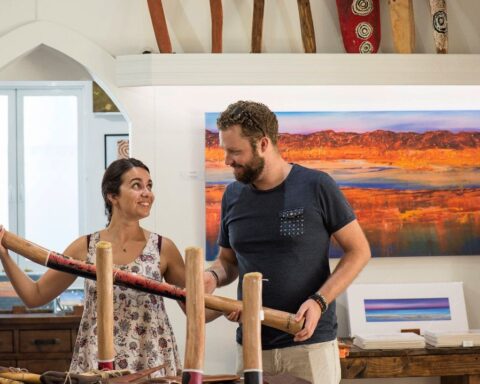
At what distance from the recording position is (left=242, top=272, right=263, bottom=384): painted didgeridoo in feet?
5.89

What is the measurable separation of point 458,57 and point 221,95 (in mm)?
1258

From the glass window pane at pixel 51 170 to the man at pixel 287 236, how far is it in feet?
16.9

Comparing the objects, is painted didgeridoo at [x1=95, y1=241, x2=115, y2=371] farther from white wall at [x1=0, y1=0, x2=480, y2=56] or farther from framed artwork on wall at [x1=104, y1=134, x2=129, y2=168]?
framed artwork on wall at [x1=104, y1=134, x2=129, y2=168]

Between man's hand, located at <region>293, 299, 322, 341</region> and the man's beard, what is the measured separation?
472 mm

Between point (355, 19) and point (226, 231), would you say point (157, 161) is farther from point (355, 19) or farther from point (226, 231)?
point (226, 231)

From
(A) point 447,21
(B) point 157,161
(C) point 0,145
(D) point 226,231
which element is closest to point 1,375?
(D) point 226,231

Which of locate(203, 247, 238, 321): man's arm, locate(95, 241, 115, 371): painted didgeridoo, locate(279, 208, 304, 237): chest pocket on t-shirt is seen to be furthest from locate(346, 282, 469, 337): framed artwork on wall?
locate(95, 241, 115, 371): painted didgeridoo

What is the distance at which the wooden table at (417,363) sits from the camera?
15.2 ft

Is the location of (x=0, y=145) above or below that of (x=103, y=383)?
above

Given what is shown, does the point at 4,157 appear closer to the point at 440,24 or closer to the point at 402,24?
the point at 402,24

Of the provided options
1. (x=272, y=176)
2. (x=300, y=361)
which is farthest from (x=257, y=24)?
(x=300, y=361)

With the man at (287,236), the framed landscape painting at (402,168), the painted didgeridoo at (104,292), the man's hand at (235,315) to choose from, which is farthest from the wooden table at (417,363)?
the painted didgeridoo at (104,292)

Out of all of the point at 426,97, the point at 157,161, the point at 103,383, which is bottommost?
the point at 103,383

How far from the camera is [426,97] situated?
5.18 metres
